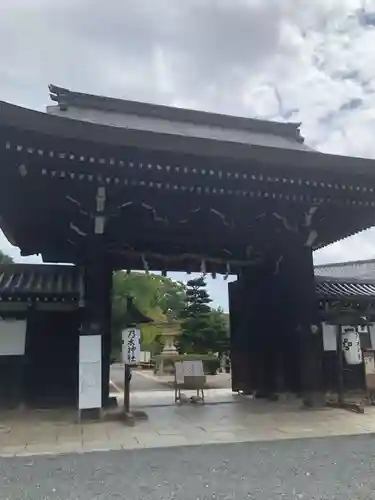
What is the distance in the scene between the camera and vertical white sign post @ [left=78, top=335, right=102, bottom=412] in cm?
697

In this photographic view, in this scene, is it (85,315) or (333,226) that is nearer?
(85,315)

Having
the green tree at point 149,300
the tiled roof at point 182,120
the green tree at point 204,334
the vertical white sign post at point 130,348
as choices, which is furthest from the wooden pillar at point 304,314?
the green tree at point 204,334

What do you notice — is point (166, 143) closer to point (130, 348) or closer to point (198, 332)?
point (130, 348)

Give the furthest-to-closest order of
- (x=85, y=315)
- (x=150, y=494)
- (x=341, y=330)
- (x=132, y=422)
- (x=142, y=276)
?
(x=142, y=276) < (x=341, y=330) < (x=85, y=315) < (x=132, y=422) < (x=150, y=494)

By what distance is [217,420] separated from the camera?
23.7ft

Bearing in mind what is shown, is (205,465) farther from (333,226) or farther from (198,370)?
(333,226)

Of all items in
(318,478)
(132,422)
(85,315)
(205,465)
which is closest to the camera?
(318,478)

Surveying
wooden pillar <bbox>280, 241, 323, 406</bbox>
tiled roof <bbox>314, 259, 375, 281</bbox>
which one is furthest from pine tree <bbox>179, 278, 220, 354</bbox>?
wooden pillar <bbox>280, 241, 323, 406</bbox>

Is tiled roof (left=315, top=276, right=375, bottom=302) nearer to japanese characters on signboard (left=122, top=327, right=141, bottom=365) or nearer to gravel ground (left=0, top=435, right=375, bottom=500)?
japanese characters on signboard (left=122, top=327, right=141, bottom=365)

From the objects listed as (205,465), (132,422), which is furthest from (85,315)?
(205,465)

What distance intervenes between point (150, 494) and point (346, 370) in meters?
7.35

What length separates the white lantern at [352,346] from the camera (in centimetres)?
855

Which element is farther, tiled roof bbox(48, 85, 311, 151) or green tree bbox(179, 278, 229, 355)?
green tree bbox(179, 278, 229, 355)

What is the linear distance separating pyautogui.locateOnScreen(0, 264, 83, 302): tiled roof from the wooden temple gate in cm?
46
